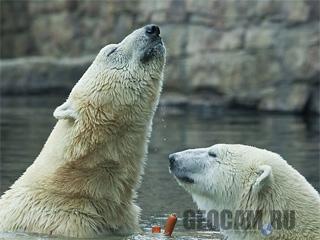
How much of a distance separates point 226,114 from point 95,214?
32.4 feet

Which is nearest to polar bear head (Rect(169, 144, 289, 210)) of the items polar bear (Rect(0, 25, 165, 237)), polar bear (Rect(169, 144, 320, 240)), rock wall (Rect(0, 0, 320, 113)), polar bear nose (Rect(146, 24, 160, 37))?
polar bear (Rect(169, 144, 320, 240))

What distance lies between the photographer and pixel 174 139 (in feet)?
41.6

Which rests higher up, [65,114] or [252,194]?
[65,114]

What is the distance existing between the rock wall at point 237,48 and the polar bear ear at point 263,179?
10713 mm

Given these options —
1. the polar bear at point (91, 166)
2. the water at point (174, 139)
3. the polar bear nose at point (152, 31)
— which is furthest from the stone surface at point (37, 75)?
the polar bear at point (91, 166)

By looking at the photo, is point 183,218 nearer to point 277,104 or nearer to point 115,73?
point 115,73

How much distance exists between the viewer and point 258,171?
5098 millimetres

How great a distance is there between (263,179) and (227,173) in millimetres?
341

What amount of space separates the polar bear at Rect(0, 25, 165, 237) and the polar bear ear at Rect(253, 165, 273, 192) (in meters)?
1.36

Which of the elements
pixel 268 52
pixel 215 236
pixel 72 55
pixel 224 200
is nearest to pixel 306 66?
pixel 268 52

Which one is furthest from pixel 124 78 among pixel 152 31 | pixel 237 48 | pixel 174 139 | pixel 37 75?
pixel 37 75

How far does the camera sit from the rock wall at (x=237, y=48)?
15.7 metres

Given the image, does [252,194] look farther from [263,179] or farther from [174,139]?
[174,139]

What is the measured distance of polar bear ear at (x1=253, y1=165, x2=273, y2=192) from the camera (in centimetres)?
498
